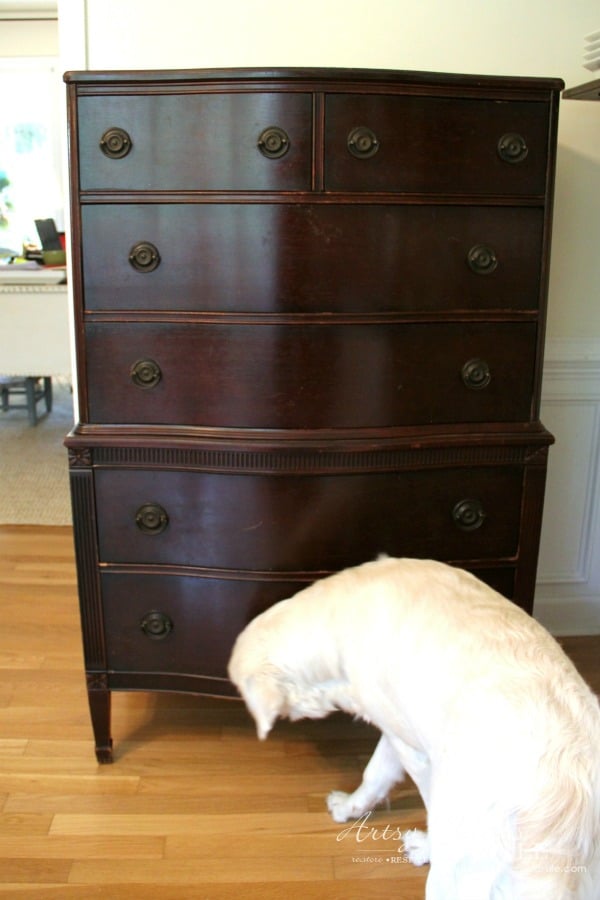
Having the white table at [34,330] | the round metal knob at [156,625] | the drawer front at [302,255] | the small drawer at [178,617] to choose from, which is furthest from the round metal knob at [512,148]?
the white table at [34,330]

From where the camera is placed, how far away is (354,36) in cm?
220

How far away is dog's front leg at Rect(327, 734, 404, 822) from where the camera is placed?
1.76 meters

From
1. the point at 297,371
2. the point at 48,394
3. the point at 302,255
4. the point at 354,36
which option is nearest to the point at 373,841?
the point at 297,371

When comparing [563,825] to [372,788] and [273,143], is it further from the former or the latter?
[273,143]

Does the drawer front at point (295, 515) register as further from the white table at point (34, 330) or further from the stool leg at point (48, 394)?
the stool leg at point (48, 394)

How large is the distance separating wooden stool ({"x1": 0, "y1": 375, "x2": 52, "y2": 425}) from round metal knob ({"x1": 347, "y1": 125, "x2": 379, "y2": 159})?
3.89 metres

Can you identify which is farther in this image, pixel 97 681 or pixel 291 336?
pixel 97 681

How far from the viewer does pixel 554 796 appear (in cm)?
113

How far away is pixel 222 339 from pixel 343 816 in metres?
1.06

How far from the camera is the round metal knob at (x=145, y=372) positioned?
1775 mm

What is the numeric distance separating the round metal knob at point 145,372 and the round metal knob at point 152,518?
0.89 ft

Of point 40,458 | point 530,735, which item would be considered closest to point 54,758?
point 530,735

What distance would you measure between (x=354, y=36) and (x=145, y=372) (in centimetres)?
111

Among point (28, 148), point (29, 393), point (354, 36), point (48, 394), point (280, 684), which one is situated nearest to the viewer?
point (280, 684)
